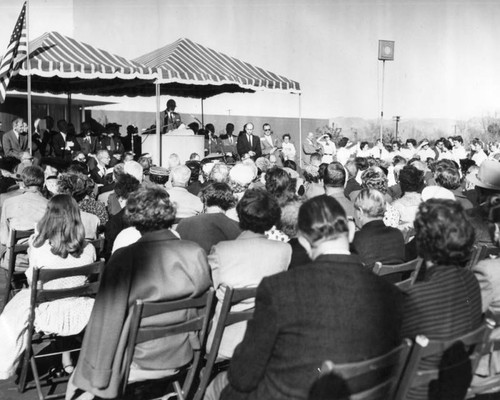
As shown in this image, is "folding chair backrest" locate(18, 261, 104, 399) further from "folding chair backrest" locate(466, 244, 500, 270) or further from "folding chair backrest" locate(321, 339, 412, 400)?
"folding chair backrest" locate(466, 244, 500, 270)

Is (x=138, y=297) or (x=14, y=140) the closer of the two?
(x=138, y=297)

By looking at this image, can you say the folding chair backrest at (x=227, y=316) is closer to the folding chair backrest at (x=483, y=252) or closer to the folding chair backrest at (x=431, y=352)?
the folding chair backrest at (x=431, y=352)

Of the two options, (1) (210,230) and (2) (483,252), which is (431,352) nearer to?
(2) (483,252)

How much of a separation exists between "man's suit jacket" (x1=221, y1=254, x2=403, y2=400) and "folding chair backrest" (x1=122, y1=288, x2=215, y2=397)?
73cm

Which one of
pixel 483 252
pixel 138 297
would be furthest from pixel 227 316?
pixel 483 252

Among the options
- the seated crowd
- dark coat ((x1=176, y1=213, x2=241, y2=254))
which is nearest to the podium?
the seated crowd

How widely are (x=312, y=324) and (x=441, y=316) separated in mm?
640

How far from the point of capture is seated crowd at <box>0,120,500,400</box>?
2316mm

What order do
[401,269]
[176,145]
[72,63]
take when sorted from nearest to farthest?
[401,269]
[72,63]
[176,145]

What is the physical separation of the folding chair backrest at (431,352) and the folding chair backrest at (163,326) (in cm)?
111

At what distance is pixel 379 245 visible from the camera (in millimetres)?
4250

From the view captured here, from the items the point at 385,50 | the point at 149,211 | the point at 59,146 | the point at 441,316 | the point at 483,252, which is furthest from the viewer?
the point at 385,50

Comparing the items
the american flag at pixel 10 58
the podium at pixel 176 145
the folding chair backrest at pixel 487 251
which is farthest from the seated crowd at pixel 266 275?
the podium at pixel 176 145

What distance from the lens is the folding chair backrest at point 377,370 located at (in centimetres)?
204
